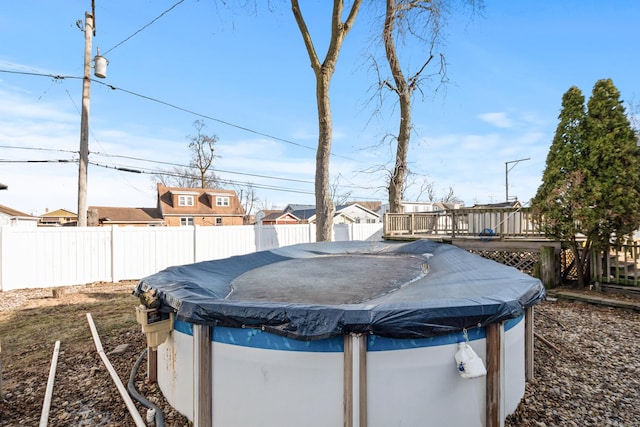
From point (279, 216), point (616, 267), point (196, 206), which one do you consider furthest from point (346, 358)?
point (279, 216)

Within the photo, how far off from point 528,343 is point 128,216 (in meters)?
27.1

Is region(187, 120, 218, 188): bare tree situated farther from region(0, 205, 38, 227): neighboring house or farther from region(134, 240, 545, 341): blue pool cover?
region(134, 240, 545, 341): blue pool cover

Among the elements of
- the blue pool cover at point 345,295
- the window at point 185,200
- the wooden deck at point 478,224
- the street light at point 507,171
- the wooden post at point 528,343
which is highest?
the street light at point 507,171

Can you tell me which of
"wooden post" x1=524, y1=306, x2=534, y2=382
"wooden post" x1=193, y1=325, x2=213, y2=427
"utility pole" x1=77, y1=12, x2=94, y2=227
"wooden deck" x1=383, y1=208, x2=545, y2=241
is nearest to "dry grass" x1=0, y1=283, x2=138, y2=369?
"wooden post" x1=193, y1=325, x2=213, y2=427

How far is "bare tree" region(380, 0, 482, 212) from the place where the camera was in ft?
30.8

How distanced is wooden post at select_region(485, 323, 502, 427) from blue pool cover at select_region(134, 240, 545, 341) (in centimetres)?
17

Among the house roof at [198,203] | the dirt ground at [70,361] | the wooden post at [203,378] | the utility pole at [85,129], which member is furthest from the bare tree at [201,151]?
the wooden post at [203,378]

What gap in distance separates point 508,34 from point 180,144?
2067cm

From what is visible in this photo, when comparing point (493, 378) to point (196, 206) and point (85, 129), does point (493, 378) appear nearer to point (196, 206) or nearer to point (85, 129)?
point (85, 129)

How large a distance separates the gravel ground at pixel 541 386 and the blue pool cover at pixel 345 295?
80 cm

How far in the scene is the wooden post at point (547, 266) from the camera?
583cm

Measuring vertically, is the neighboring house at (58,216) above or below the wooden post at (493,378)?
above

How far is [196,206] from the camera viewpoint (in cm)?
2506

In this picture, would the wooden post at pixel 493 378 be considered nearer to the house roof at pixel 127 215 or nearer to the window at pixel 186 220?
the window at pixel 186 220
